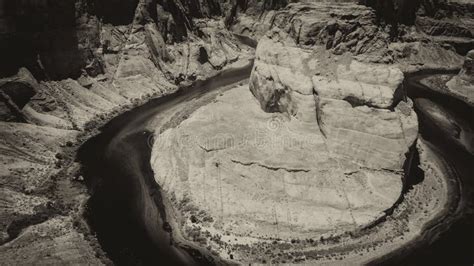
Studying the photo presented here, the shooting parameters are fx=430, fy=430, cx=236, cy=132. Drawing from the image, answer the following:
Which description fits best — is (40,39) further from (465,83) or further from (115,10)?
(465,83)

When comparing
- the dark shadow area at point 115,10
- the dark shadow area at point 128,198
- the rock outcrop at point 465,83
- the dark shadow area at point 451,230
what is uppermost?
the dark shadow area at point 115,10

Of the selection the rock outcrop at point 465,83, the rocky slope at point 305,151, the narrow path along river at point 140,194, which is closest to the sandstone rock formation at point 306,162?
the rocky slope at point 305,151

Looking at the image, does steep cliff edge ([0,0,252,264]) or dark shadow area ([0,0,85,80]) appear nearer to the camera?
steep cliff edge ([0,0,252,264])

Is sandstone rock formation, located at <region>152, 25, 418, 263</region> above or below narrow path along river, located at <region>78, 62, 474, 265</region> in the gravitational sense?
above

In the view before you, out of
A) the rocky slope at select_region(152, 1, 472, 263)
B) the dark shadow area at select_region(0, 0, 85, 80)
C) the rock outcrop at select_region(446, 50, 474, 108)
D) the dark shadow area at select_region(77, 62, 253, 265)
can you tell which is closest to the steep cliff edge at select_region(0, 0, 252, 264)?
the dark shadow area at select_region(0, 0, 85, 80)

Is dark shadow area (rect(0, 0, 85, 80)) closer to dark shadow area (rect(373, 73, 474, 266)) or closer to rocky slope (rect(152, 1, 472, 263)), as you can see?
rocky slope (rect(152, 1, 472, 263))

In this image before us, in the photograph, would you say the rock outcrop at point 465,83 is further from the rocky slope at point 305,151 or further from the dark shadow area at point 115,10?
the dark shadow area at point 115,10
